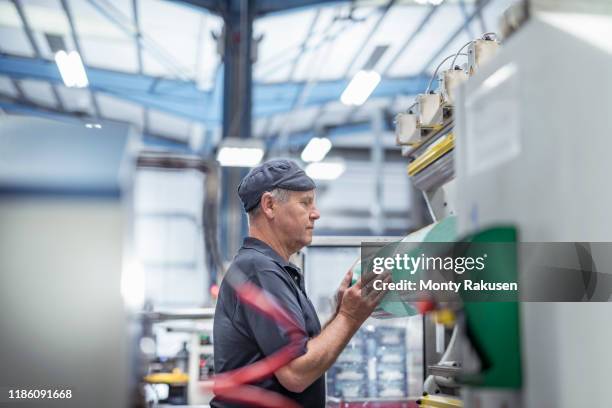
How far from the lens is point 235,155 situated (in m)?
6.70

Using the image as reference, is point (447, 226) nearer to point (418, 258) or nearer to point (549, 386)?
point (418, 258)

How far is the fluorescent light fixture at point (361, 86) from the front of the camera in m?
6.70

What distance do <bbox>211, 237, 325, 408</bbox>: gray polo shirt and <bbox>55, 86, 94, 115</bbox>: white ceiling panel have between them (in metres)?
8.46

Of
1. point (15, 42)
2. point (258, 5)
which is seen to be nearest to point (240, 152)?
point (258, 5)

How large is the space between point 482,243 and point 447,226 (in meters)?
0.47

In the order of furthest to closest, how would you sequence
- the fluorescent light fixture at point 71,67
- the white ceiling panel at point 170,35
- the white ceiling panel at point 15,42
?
1. the white ceiling panel at point 15,42
2. the white ceiling panel at point 170,35
3. the fluorescent light fixture at point 71,67

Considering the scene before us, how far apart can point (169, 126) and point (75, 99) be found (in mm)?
1722

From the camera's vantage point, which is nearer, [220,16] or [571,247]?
[571,247]

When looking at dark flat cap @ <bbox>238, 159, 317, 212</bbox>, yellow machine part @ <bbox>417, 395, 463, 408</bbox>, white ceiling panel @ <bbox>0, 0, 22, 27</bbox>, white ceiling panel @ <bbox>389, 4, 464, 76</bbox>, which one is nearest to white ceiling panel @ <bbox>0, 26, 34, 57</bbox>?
white ceiling panel @ <bbox>0, 0, 22, 27</bbox>

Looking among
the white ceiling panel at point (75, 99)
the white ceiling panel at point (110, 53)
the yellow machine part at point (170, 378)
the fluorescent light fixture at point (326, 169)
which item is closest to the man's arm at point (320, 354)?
the yellow machine part at point (170, 378)

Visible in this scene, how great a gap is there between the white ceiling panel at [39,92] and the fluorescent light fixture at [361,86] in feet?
15.8

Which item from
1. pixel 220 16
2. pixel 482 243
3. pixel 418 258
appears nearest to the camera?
Result: pixel 482 243

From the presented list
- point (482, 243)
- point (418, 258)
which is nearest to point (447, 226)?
point (418, 258)

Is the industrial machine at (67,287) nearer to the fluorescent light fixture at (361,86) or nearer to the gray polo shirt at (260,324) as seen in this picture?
the gray polo shirt at (260,324)
